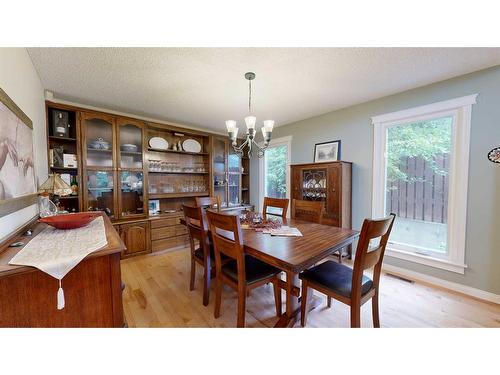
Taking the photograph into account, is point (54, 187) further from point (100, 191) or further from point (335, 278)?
point (335, 278)

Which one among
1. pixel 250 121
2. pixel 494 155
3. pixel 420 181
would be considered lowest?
pixel 420 181

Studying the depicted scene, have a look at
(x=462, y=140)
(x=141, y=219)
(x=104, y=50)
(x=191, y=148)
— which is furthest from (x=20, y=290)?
(x=462, y=140)

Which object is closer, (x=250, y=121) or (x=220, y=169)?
(x=250, y=121)

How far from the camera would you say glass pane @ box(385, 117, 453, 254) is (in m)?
2.17

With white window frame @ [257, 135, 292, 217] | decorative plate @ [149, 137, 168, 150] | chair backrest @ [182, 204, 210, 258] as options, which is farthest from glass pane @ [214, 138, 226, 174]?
chair backrest @ [182, 204, 210, 258]

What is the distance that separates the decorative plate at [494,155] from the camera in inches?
70.5

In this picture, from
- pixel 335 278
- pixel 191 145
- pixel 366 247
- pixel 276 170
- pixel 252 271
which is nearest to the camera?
pixel 366 247

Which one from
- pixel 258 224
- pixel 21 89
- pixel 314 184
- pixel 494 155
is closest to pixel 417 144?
pixel 494 155

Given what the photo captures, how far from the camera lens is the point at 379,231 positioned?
120 cm

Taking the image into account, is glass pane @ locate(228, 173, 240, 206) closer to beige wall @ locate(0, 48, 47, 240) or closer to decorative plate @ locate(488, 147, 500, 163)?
beige wall @ locate(0, 48, 47, 240)

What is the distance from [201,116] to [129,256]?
7.94ft

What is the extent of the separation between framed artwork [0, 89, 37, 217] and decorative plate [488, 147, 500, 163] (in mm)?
3661

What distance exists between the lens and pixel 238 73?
1.90 m

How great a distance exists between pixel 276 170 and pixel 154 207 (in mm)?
2405
